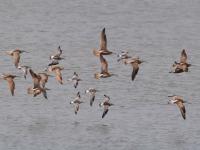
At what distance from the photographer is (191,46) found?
67.0 metres

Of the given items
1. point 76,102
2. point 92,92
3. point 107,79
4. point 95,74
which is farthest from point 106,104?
point 107,79

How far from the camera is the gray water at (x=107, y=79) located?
4847cm

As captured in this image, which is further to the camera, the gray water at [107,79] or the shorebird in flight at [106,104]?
the shorebird in flight at [106,104]

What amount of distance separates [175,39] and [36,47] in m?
10.4

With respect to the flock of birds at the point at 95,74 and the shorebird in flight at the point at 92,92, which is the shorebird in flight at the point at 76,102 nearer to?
the flock of birds at the point at 95,74

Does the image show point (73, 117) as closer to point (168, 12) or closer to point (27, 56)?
point (27, 56)

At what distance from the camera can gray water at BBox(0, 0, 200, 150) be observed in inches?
1908

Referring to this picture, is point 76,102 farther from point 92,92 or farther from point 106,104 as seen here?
point 106,104

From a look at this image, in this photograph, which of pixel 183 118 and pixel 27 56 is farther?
pixel 27 56

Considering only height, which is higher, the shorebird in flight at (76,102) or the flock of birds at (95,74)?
the flock of birds at (95,74)

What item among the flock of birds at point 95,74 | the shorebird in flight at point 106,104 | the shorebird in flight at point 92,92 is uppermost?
the flock of birds at point 95,74

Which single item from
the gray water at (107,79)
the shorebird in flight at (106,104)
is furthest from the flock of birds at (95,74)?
the gray water at (107,79)

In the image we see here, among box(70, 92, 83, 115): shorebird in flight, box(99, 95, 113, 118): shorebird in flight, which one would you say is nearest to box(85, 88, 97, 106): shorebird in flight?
box(70, 92, 83, 115): shorebird in flight

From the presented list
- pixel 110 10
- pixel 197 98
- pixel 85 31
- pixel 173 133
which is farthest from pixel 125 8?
pixel 173 133
